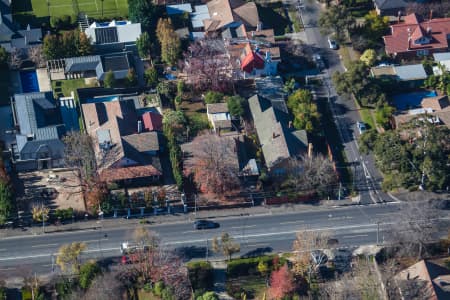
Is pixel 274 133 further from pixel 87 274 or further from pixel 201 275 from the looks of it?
pixel 87 274

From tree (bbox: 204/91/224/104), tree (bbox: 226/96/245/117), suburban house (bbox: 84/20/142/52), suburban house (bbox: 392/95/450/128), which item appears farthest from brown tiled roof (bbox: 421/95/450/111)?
suburban house (bbox: 84/20/142/52)

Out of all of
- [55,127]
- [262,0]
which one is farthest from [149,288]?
[262,0]

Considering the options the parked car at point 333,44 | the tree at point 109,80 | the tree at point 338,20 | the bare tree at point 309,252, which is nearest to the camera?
the bare tree at point 309,252

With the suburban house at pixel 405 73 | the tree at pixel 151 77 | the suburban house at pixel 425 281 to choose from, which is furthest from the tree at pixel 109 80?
the suburban house at pixel 425 281

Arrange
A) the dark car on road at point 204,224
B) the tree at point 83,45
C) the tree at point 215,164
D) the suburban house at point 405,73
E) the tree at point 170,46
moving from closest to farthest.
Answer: the dark car on road at point 204,224 < the tree at point 215,164 < the suburban house at point 405,73 < the tree at point 170,46 < the tree at point 83,45

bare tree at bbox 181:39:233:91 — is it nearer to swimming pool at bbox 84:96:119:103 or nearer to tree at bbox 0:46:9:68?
swimming pool at bbox 84:96:119:103

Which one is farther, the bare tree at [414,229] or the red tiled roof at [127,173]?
the red tiled roof at [127,173]

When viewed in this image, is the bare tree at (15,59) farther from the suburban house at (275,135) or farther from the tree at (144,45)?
the suburban house at (275,135)

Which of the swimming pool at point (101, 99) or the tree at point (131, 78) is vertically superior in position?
the tree at point (131, 78)
